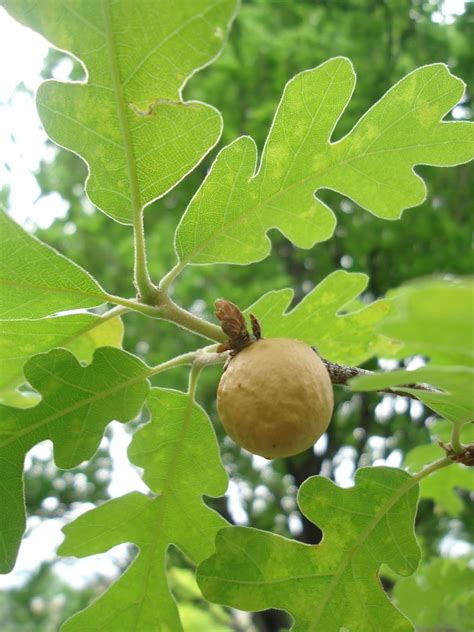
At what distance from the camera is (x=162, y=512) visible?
133cm

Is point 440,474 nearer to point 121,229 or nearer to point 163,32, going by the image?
point 163,32

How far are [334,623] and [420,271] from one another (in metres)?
4.90

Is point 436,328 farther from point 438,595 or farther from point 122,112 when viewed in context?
point 438,595

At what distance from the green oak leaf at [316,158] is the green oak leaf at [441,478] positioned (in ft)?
2.80

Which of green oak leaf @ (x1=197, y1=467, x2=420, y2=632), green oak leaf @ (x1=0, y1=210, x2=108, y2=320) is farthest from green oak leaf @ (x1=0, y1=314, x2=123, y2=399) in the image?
green oak leaf @ (x1=197, y1=467, x2=420, y2=632)

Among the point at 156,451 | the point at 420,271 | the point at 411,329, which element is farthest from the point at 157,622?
the point at 420,271

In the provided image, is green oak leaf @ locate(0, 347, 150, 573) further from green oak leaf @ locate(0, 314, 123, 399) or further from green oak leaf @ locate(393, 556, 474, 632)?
green oak leaf @ locate(393, 556, 474, 632)

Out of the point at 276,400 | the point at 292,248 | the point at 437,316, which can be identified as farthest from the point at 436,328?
the point at 292,248

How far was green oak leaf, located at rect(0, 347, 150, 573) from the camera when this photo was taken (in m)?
1.17

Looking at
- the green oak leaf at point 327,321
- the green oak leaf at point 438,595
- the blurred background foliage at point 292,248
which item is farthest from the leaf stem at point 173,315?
the blurred background foliage at point 292,248

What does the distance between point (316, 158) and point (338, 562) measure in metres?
0.72

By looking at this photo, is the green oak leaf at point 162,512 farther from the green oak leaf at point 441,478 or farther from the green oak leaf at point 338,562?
the green oak leaf at point 441,478

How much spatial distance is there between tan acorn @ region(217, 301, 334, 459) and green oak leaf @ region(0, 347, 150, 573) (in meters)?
0.22

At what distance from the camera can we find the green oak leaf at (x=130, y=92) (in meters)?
0.94
